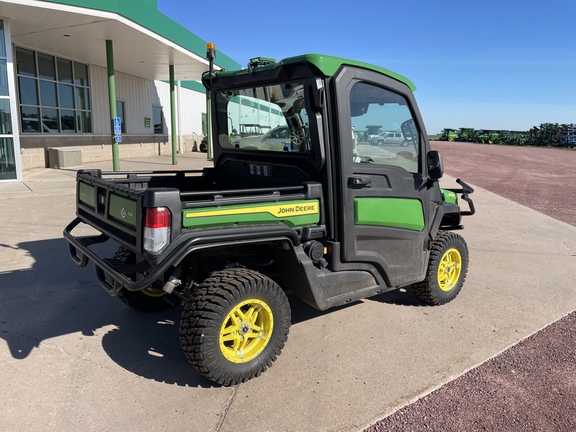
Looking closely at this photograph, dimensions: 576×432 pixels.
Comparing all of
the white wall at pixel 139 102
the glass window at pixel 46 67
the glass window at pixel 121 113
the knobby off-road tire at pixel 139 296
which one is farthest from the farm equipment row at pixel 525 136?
the knobby off-road tire at pixel 139 296

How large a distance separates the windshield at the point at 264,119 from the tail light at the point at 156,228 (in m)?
1.31

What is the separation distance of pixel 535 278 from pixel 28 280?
5809mm

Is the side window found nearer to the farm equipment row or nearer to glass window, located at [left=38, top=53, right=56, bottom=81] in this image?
glass window, located at [left=38, top=53, right=56, bottom=81]

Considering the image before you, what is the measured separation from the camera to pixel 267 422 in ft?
8.76

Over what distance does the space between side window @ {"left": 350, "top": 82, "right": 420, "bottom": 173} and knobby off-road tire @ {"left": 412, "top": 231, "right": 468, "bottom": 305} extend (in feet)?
2.82

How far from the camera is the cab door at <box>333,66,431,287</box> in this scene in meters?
3.37

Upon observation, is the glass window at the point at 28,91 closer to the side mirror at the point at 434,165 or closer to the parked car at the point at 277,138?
the parked car at the point at 277,138

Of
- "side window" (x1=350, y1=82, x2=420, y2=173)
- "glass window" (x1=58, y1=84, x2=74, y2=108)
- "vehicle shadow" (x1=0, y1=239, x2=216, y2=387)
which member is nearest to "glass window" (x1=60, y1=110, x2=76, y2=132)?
"glass window" (x1=58, y1=84, x2=74, y2=108)

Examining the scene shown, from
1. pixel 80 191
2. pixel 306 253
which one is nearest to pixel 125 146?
pixel 80 191

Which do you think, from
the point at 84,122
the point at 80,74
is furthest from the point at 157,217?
the point at 80,74

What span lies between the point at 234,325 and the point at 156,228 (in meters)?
0.87

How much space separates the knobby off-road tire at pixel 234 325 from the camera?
9.33ft

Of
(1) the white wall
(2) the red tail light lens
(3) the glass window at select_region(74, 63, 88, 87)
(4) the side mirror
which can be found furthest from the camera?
(1) the white wall

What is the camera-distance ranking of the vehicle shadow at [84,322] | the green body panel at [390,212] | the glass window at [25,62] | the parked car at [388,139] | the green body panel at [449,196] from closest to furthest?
the vehicle shadow at [84,322] → the green body panel at [390,212] → the parked car at [388,139] → the green body panel at [449,196] → the glass window at [25,62]
